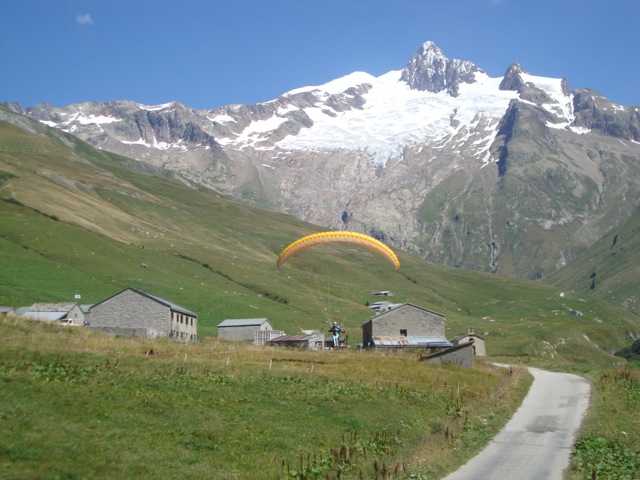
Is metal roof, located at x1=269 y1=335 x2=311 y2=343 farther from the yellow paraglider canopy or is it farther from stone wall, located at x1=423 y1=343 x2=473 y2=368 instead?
the yellow paraglider canopy

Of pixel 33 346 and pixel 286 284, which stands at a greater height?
pixel 286 284

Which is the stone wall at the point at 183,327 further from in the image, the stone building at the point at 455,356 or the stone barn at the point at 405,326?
the stone building at the point at 455,356

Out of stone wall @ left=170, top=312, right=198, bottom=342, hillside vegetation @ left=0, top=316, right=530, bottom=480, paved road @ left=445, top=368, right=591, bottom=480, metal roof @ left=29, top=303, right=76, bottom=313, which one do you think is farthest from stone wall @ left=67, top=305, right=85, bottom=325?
paved road @ left=445, top=368, right=591, bottom=480

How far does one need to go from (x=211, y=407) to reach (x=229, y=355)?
2122 centimetres

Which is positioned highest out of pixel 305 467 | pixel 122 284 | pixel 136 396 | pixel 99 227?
pixel 99 227

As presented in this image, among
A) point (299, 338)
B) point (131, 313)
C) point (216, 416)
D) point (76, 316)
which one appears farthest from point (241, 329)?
point (216, 416)

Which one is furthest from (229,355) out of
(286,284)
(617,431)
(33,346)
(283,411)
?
(286,284)

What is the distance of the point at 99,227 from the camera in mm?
180875

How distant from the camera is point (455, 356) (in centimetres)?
6288

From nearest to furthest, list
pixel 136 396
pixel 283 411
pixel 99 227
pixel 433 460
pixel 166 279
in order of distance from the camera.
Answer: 1. pixel 433 460
2. pixel 136 396
3. pixel 283 411
4. pixel 166 279
5. pixel 99 227

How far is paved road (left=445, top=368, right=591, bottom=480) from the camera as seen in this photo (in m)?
25.9

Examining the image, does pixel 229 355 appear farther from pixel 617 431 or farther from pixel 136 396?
pixel 617 431

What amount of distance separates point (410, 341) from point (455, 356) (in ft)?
99.8

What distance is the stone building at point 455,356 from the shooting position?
2459 inches
